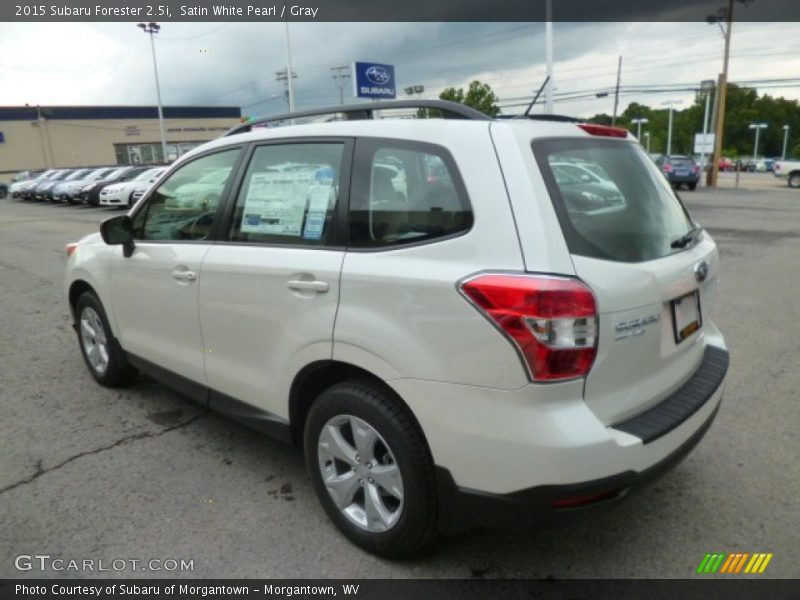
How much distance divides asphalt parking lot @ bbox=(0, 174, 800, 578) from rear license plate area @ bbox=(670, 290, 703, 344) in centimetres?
92

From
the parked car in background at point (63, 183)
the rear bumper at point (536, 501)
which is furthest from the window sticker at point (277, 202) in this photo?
the parked car in background at point (63, 183)

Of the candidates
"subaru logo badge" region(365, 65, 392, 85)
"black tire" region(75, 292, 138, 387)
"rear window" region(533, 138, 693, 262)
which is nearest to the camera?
"rear window" region(533, 138, 693, 262)

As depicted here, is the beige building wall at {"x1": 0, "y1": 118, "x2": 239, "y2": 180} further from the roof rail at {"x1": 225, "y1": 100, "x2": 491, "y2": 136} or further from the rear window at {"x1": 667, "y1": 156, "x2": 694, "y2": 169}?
the roof rail at {"x1": 225, "y1": 100, "x2": 491, "y2": 136}

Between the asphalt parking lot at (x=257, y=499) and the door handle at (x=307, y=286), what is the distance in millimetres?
1123

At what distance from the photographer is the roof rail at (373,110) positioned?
7.84 feet

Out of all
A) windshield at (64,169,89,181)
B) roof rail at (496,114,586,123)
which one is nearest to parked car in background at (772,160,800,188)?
roof rail at (496,114,586,123)

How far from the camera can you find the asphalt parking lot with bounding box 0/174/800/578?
252cm

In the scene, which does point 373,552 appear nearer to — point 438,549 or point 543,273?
point 438,549

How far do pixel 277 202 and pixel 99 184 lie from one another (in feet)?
79.4

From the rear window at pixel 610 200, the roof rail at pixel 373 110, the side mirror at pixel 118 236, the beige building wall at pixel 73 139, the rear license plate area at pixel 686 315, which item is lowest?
the rear license plate area at pixel 686 315

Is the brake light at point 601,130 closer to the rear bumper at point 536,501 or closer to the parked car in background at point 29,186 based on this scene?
the rear bumper at point 536,501

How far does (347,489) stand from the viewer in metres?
2.60

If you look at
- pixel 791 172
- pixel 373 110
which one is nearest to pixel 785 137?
pixel 791 172

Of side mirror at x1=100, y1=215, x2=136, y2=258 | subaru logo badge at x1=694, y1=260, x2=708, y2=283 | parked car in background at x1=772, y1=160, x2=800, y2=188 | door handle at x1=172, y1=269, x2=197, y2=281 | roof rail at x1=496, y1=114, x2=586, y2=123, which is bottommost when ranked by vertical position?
parked car in background at x1=772, y1=160, x2=800, y2=188
